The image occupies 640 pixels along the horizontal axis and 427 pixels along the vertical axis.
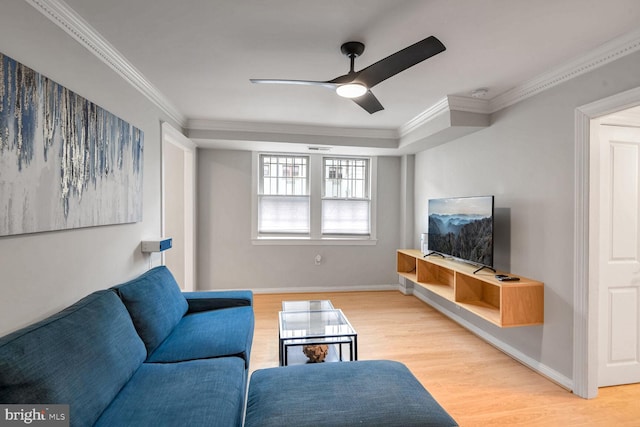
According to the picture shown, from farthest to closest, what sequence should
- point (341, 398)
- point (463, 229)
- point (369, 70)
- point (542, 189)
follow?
1. point (463, 229)
2. point (542, 189)
3. point (369, 70)
4. point (341, 398)

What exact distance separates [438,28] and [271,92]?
5.35ft

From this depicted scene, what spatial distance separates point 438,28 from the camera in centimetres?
190

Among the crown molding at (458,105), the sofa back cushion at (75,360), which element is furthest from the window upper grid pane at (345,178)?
the sofa back cushion at (75,360)

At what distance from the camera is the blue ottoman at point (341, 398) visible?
129 centimetres

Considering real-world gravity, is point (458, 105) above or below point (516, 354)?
above

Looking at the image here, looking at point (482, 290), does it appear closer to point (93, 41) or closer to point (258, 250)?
point (258, 250)

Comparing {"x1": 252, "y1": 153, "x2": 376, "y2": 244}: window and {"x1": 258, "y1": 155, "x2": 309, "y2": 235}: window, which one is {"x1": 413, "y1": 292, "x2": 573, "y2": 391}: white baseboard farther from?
{"x1": 258, "y1": 155, "x2": 309, "y2": 235}: window

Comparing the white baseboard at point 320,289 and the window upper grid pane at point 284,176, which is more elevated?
the window upper grid pane at point 284,176

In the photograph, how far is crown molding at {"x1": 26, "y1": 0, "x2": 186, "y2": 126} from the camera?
1642mm

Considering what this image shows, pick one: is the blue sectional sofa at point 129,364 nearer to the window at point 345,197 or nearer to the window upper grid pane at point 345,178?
the window at point 345,197

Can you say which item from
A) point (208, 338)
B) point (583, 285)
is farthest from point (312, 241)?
point (583, 285)

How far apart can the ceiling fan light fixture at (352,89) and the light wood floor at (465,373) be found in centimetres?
227

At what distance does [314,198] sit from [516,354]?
3.25 meters

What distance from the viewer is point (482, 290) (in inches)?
124
